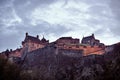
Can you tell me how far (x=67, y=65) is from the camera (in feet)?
271

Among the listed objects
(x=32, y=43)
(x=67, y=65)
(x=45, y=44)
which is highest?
(x=32, y=43)

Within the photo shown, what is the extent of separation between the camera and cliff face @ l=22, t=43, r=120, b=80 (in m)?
74.5

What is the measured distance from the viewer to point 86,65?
7912 centimetres

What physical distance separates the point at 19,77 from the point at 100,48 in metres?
37.9

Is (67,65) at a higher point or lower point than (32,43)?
lower

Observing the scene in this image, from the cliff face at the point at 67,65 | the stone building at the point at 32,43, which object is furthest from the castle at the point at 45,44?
the cliff face at the point at 67,65

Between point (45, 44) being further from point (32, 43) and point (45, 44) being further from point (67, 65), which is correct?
point (67, 65)

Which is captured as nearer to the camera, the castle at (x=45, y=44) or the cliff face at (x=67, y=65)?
the cliff face at (x=67, y=65)

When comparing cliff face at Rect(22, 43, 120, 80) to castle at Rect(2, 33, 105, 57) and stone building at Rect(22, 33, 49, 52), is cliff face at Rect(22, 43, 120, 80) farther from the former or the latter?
stone building at Rect(22, 33, 49, 52)

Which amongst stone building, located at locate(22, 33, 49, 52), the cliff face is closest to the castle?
stone building, located at locate(22, 33, 49, 52)

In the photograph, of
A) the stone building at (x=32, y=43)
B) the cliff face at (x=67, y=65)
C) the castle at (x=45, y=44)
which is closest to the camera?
the cliff face at (x=67, y=65)

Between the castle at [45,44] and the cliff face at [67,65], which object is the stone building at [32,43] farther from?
the cliff face at [67,65]

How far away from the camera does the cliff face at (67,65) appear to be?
244ft

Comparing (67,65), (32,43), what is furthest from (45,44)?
(67,65)
